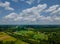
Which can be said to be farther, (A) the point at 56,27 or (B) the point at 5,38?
(A) the point at 56,27

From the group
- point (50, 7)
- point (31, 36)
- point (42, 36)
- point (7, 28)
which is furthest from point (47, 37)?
point (7, 28)

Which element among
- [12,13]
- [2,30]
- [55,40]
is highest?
[12,13]

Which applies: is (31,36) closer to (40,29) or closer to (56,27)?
(40,29)

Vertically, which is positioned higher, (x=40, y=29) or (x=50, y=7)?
(x=50, y=7)

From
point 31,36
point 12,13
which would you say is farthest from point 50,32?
point 12,13

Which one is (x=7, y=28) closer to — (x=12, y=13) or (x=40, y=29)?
(x=12, y=13)

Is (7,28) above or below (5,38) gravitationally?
above
